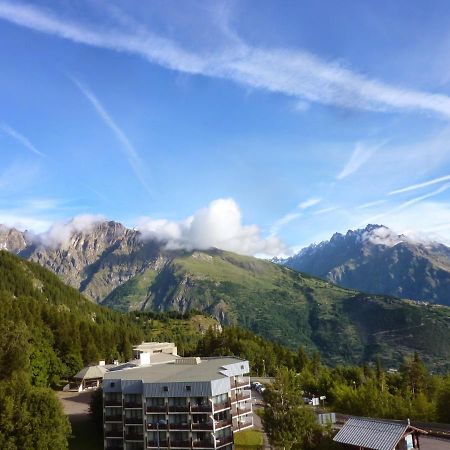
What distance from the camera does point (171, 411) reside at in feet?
277

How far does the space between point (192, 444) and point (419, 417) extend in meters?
45.5

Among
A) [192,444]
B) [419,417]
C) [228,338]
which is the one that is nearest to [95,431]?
[192,444]

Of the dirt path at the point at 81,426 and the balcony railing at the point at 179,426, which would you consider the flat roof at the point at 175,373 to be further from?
the dirt path at the point at 81,426

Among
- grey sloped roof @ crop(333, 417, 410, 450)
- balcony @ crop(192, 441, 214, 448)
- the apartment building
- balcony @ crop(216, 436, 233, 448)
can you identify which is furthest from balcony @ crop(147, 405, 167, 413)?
grey sloped roof @ crop(333, 417, 410, 450)

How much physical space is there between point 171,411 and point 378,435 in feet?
121

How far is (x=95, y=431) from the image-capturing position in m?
97.0

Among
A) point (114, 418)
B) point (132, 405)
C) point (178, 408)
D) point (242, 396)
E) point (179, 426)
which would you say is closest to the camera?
point (179, 426)

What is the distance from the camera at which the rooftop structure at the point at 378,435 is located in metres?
60.5

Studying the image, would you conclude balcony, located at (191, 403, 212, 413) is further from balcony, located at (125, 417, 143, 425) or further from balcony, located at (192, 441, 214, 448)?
balcony, located at (125, 417, 143, 425)

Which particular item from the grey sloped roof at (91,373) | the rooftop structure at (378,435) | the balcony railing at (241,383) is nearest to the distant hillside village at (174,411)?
the balcony railing at (241,383)

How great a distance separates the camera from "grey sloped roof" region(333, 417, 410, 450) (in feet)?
198

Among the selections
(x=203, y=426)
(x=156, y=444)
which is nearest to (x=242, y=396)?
(x=203, y=426)

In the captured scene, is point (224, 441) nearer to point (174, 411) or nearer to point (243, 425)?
point (174, 411)

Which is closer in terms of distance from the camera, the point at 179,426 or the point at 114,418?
the point at 179,426
